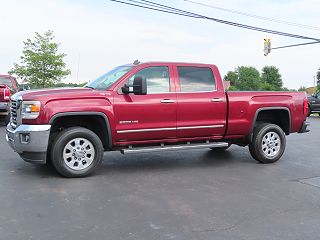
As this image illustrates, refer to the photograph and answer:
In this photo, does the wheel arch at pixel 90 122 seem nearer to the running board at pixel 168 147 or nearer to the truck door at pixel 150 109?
the truck door at pixel 150 109

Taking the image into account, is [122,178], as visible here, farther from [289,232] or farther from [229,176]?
[289,232]

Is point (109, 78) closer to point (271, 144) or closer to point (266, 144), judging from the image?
point (266, 144)

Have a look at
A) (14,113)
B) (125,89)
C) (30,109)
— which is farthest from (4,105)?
(125,89)

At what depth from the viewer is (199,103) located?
750 cm

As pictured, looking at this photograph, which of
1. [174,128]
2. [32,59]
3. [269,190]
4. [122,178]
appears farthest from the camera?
[32,59]

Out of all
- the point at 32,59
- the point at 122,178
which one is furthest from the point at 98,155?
the point at 32,59

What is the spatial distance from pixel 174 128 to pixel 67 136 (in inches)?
74.0

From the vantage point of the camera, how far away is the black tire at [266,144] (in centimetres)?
812

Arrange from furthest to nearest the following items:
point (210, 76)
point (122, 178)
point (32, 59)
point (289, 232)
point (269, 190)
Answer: point (32, 59) → point (210, 76) → point (122, 178) → point (269, 190) → point (289, 232)

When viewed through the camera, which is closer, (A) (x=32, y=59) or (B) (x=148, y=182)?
(B) (x=148, y=182)

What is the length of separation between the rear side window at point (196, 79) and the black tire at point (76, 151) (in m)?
1.90

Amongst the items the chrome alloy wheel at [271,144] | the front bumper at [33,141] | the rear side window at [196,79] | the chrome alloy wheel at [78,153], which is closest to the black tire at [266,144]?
the chrome alloy wheel at [271,144]

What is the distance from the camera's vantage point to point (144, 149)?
711 cm

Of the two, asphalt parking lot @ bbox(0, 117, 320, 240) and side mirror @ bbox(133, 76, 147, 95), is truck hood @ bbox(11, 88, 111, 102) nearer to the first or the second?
side mirror @ bbox(133, 76, 147, 95)
